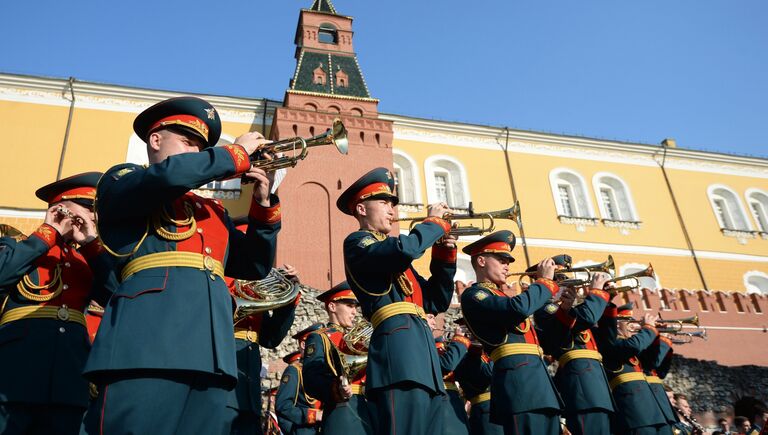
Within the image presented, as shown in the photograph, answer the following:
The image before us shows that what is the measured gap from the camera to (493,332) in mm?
5465

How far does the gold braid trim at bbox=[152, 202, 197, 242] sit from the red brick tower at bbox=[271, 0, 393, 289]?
652 inches

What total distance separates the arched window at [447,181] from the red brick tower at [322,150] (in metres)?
4.34

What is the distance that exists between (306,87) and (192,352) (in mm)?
22730

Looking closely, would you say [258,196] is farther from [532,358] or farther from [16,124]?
[16,124]

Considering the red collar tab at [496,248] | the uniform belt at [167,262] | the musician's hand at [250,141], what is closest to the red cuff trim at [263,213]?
the musician's hand at [250,141]

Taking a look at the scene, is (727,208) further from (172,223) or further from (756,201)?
(172,223)

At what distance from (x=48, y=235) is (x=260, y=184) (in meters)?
1.55

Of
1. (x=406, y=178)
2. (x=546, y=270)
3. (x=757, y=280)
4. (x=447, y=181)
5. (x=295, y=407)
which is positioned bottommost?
(x=295, y=407)

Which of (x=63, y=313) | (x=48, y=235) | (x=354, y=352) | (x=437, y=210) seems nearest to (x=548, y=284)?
(x=437, y=210)

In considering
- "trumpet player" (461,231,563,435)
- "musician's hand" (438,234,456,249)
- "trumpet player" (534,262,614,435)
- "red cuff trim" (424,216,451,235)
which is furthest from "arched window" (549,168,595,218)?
"red cuff trim" (424,216,451,235)

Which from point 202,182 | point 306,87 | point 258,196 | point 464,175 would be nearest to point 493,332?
point 258,196

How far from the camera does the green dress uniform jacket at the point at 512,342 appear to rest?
5070mm

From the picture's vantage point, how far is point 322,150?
22844mm

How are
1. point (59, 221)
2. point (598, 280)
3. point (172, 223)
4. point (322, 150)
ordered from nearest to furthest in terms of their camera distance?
point (172, 223)
point (59, 221)
point (598, 280)
point (322, 150)
